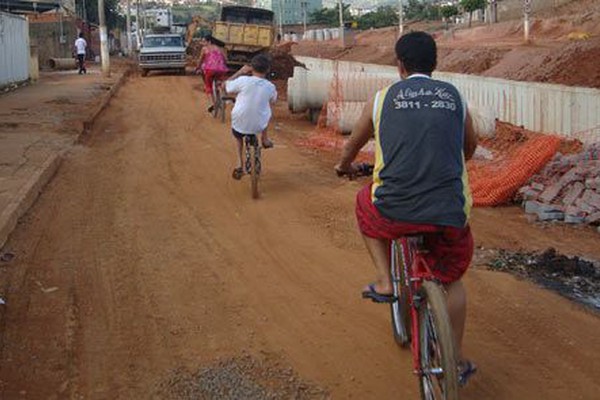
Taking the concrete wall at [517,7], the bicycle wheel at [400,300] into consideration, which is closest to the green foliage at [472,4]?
the concrete wall at [517,7]

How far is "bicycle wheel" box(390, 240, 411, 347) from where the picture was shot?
4.34 m

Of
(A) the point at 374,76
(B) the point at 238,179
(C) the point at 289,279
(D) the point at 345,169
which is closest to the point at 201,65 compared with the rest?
(A) the point at 374,76

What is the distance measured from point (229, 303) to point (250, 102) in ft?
13.6

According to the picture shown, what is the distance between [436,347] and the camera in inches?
144

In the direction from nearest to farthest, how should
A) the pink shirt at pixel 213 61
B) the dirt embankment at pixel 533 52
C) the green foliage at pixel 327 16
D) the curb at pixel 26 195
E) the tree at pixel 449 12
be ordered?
1. the curb at pixel 26 195
2. the dirt embankment at pixel 533 52
3. the pink shirt at pixel 213 61
4. the tree at pixel 449 12
5. the green foliage at pixel 327 16

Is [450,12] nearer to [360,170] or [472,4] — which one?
[472,4]

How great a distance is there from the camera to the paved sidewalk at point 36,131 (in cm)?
944

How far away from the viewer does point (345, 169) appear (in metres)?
4.49

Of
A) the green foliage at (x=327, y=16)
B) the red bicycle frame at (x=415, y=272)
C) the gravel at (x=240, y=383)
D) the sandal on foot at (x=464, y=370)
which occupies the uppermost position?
the green foliage at (x=327, y=16)

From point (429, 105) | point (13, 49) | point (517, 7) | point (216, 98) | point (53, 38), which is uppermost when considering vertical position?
point (517, 7)

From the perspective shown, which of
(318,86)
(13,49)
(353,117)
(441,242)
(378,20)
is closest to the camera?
(441,242)

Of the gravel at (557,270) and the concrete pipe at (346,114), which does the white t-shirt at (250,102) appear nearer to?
the gravel at (557,270)

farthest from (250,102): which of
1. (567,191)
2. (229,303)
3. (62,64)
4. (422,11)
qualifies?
(422,11)

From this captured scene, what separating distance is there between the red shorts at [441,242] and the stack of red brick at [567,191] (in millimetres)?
5157
